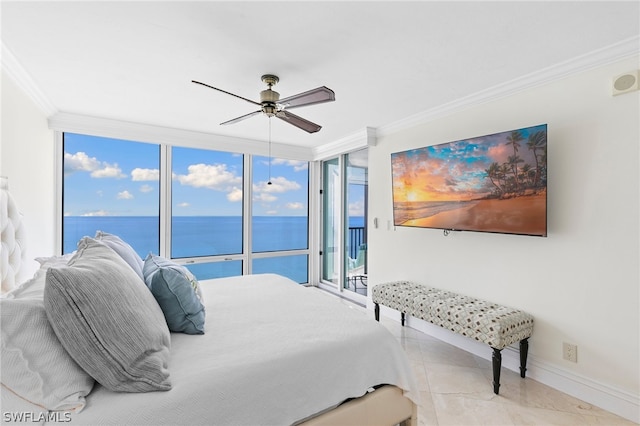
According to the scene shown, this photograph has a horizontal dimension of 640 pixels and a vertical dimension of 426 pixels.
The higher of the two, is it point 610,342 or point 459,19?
point 459,19

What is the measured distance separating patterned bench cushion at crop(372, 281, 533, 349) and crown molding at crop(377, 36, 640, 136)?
1.82 meters

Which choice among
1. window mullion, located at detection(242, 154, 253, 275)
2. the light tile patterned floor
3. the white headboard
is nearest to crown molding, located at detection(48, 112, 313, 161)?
window mullion, located at detection(242, 154, 253, 275)

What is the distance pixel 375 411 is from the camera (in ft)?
5.14

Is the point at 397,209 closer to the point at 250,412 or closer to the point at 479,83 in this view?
the point at 479,83

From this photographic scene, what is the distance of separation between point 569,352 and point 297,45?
291cm

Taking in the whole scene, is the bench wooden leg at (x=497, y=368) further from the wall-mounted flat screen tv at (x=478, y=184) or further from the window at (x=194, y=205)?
the window at (x=194, y=205)

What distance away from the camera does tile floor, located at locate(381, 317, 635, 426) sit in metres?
1.98

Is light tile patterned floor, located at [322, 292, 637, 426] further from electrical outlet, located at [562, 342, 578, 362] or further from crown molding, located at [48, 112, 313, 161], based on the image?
crown molding, located at [48, 112, 313, 161]

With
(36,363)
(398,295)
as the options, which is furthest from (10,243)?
(398,295)

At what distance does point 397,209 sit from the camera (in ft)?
11.5

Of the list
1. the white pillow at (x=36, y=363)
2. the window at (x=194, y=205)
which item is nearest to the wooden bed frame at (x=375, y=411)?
the white pillow at (x=36, y=363)

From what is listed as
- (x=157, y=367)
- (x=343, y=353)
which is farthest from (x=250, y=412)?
(x=343, y=353)

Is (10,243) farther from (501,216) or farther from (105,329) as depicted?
(501,216)

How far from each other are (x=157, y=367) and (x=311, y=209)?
14.1 feet
